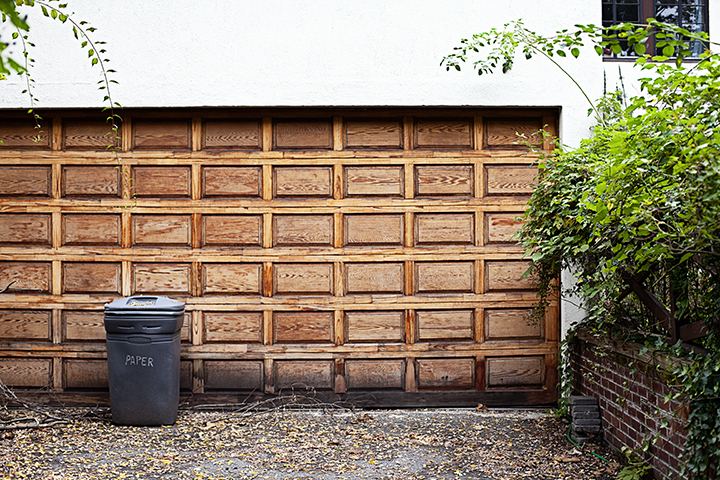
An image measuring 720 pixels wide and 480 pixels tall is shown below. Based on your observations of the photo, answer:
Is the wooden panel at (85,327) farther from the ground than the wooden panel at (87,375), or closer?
farther from the ground

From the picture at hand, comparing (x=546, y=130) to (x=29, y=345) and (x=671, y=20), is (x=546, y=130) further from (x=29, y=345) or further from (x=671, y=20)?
(x=29, y=345)

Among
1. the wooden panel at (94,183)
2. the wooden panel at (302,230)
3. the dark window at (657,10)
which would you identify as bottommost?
the wooden panel at (302,230)

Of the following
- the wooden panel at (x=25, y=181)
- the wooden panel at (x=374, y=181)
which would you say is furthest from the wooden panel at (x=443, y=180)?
the wooden panel at (x=25, y=181)

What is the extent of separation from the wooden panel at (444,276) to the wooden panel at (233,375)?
1710mm

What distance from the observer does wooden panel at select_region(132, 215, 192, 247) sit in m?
5.46

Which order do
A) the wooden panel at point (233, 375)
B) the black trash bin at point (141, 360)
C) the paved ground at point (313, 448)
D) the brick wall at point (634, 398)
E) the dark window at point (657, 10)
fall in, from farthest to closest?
the dark window at point (657, 10), the wooden panel at point (233, 375), the black trash bin at point (141, 360), the paved ground at point (313, 448), the brick wall at point (634, 398)

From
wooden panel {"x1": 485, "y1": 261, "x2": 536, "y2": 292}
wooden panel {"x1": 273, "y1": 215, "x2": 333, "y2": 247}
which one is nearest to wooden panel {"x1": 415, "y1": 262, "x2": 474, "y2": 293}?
wooden panel {"x1": 485, "y1": 261, "x2": 536, "y2": 292}

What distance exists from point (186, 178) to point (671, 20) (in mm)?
4863

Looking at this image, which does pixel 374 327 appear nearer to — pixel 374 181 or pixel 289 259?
pixel 289 259

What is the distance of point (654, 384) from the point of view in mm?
3678

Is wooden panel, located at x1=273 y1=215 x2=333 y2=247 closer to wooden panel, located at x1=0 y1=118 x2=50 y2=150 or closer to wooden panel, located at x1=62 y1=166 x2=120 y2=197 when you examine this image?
wooden panel, located at x1=62 y1=166 x2=120 y2=197

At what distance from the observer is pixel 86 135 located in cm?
550

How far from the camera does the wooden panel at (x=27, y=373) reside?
5.44m

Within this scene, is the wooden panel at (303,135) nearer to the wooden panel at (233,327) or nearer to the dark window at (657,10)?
the wooden panel at (233,327)
